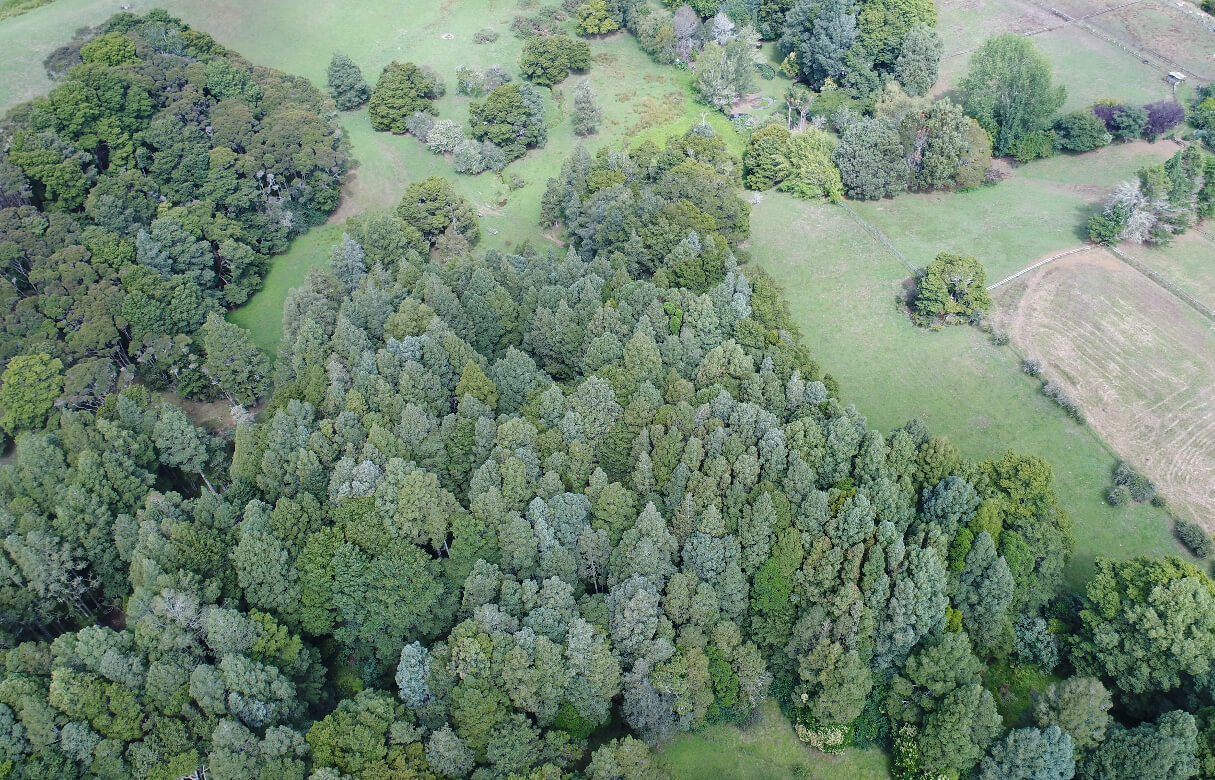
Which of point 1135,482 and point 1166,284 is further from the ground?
point 1166,284

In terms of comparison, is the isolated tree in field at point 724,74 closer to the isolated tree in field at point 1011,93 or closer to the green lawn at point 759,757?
the isolated tree in field at point 1011,93

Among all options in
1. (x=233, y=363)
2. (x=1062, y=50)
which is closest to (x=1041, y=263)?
(x=1062, y=50)

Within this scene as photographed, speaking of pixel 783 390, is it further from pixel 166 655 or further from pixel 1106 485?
pixel 166 655

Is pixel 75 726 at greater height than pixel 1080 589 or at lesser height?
greater

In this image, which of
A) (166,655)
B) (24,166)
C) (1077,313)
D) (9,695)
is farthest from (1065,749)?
(24,166)

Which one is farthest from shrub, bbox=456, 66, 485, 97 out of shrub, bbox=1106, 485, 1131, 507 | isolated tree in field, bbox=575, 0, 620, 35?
shrub, bbox=1106, 485, 1131, 507

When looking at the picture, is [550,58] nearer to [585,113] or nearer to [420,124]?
[585,113]

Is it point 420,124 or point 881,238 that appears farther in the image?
point 420,124
